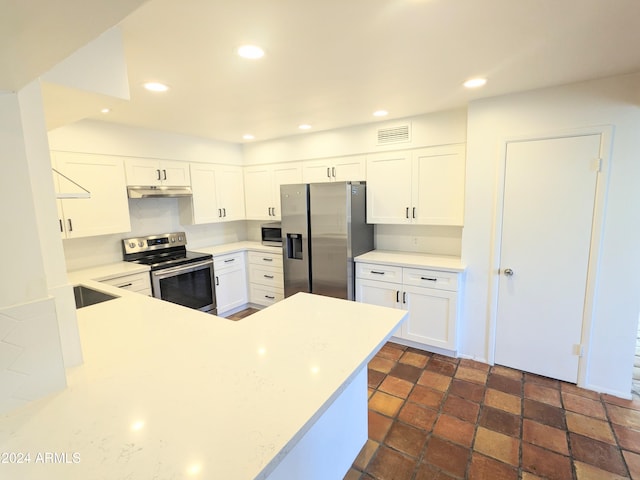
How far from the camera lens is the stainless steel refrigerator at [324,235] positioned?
3.36 m

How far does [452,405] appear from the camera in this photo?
2316 mm

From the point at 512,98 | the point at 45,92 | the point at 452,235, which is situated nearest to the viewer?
the point at 45,92

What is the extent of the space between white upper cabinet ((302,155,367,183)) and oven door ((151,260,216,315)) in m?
1.70

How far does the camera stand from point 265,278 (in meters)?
4.23

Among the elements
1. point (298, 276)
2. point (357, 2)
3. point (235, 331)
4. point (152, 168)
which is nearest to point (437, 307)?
point (298, 276)

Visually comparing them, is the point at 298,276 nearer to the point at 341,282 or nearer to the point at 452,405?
the point at 341,282

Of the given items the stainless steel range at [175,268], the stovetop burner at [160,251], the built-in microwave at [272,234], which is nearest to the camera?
the stainless steel range at [175,268]

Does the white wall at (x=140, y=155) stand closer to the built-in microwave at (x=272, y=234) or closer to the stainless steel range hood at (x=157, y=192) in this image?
the stainless steel range hood at (x=157, y=192)

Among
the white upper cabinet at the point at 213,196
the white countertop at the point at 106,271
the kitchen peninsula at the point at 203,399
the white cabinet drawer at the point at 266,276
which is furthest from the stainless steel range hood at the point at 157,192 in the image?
the kitchen peninsula at the point at 203,399

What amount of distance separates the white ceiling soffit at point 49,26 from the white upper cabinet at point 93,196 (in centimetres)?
260

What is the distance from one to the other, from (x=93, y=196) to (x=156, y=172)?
0.72 meters

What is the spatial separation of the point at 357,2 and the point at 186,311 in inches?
69.3

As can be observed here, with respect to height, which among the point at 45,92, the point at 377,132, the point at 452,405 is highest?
the point at 377,132

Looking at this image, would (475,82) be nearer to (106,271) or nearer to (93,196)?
(93,196)
